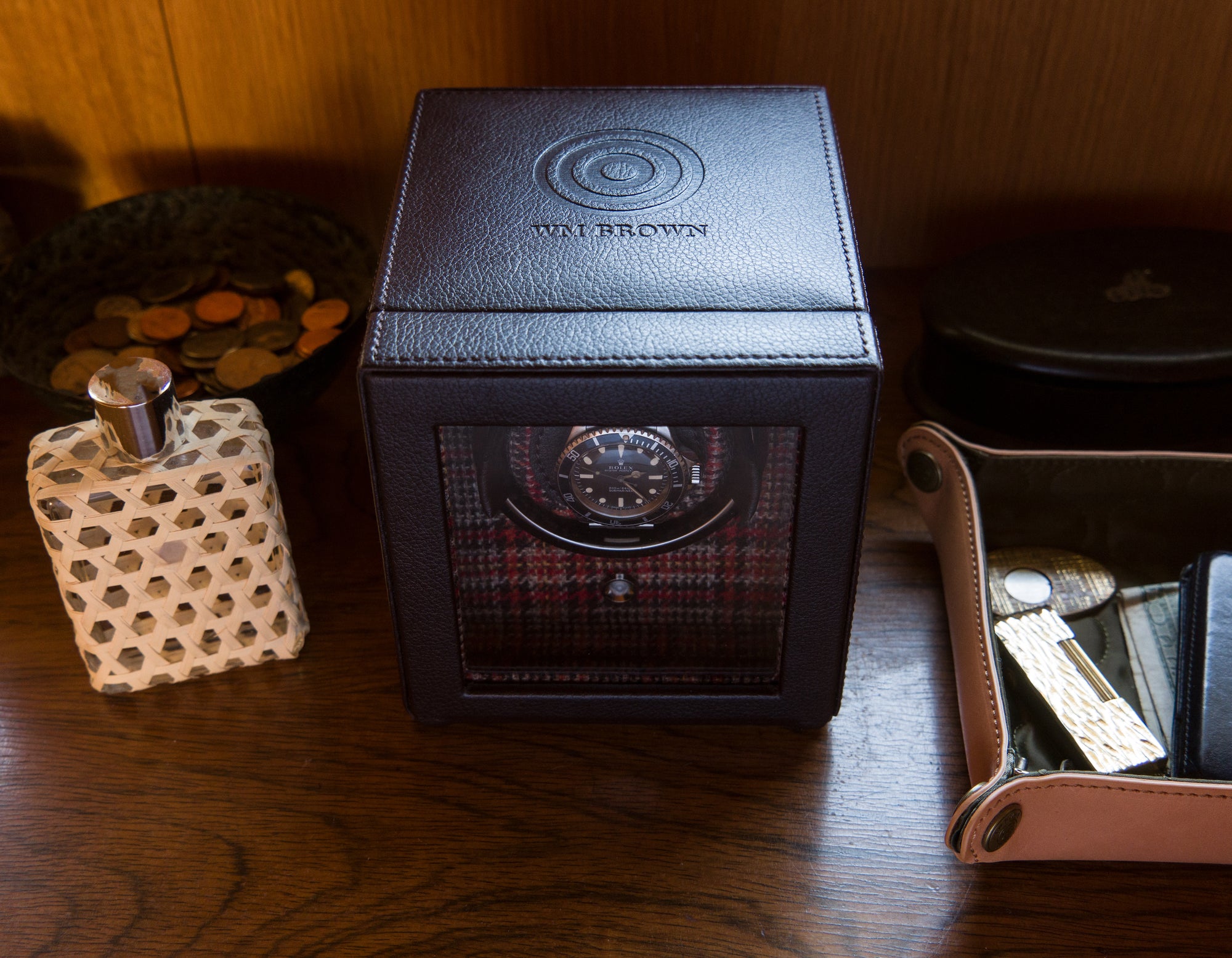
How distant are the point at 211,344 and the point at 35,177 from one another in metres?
0.26

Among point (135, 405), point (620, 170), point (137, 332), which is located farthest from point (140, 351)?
point (620, 170)

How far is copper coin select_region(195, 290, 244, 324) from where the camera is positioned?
77 cm

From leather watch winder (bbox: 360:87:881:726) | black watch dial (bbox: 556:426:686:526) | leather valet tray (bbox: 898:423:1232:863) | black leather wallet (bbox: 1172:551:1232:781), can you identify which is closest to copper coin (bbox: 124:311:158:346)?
leather watch winder (bbox: 360:87:881:726)

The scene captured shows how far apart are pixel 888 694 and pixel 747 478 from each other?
0.17m

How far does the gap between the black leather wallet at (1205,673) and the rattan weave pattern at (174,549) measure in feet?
1.51

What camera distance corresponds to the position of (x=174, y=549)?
0.60 m

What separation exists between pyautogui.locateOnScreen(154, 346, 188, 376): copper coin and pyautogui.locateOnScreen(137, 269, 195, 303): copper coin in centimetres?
5

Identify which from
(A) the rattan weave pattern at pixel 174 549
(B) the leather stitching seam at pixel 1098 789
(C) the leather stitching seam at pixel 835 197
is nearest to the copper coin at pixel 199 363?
(A) the rattan weave pattern at pixel 174 549

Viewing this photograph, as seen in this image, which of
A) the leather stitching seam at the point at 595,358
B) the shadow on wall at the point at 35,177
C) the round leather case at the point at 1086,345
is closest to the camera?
the leather stitching seam at the point at 595,358

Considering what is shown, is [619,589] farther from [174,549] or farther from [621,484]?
[174,549]

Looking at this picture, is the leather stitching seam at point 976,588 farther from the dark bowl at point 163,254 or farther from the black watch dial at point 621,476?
the dark bowl at point 163,254

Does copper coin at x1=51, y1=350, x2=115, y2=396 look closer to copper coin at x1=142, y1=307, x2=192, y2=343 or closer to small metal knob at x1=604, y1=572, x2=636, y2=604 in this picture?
A: copper coin at x1=142, y1=307, x2=192, y2=343

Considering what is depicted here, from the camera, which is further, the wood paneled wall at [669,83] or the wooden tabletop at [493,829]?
the wood paneled wall at [669,83]

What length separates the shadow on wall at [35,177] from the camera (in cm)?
85
